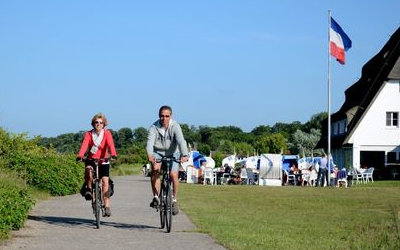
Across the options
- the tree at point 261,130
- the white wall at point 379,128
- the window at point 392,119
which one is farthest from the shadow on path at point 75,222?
the tree at point 261,130

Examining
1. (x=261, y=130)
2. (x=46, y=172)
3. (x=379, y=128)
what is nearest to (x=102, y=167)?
(x=46, y=172)

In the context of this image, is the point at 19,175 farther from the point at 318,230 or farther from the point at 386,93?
the point at 386,93

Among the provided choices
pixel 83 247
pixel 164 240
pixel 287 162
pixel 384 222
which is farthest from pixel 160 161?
pixel 287 162

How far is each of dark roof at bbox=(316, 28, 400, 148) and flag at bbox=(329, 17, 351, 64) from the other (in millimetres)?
12694

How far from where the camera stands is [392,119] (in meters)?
58.1

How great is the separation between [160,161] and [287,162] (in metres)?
43.1

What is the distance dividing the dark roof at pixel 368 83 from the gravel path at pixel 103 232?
42.9 m

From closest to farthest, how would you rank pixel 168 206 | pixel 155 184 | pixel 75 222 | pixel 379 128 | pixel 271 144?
pixel 168 206 → pixel 155 184 → pixel 75 222 → pixel 379 128 → pixel 271 144

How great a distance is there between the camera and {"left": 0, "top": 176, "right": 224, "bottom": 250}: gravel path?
10.9 meters

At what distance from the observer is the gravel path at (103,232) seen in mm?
10914

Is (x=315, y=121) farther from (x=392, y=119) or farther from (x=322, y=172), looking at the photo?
(x=322, y=172)

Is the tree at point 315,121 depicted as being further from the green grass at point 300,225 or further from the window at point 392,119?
the green grass at point 300,225

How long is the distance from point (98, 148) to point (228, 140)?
139864 millimetres

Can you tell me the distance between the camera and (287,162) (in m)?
55.6
